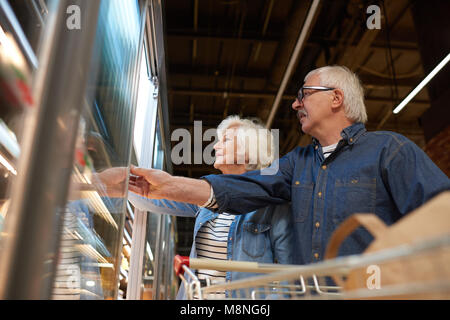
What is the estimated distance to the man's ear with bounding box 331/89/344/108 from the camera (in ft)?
5.15

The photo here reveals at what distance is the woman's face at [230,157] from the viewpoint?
6.52 feet

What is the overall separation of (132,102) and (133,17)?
37cm

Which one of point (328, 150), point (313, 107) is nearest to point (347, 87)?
point (313, 107)

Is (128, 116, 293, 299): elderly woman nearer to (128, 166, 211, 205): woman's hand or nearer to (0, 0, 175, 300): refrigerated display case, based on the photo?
(128, 166, 211, 205): woman's hand

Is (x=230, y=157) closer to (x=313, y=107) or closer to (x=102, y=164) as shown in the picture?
(x=313, y=107)

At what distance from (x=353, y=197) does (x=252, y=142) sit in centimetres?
89

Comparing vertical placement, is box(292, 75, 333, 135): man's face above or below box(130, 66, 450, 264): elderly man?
above

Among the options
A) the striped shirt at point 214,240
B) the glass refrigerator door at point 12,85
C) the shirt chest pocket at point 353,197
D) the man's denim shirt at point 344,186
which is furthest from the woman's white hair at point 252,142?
the glass refrigerator door at point 12,85

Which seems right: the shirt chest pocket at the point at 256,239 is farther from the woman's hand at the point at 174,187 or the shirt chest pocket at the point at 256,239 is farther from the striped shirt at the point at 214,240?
the woman's hand at the point at 174,187

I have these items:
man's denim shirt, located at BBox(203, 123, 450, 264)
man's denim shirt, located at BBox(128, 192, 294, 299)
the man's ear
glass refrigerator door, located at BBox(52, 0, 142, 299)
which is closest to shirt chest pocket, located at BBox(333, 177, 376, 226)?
man's denim shirt, located at BBox(203, 123, 450, 264)

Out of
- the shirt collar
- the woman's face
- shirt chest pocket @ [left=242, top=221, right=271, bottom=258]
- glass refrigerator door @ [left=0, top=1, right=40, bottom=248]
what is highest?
the woman's face

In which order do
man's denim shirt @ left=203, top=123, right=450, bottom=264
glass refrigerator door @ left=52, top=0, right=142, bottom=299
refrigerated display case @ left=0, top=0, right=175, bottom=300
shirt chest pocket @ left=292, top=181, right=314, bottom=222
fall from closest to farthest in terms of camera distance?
refrigerated display case @ left=0, top=0, right=175, bottom=300
glass refrigerator door @ left=52, top=0, right=142, bottom=299
man's denim shirt @ left=203, top=123, right=450, bottom=264
shirt chest pocket @ left=292, top=181, right=314, bottom=222

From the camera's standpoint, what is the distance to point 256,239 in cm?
155
